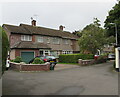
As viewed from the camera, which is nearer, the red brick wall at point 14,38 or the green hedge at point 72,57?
the green hedge at point 72,57

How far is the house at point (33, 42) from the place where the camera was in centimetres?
2300

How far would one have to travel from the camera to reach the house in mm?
23000

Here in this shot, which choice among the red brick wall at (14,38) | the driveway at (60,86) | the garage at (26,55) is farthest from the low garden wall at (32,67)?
the red brick wall at (14,38)

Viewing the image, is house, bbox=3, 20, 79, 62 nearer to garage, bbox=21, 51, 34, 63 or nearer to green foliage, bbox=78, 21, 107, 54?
garage, bbox=21, 51, 34, 63

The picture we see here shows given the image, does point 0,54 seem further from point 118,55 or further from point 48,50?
point 48,50

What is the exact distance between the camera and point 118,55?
1409 cm

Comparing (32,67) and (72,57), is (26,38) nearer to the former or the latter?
(72,57)

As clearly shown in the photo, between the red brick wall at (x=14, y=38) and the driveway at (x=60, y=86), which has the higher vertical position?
the red brick wall at (x=14, y=38)

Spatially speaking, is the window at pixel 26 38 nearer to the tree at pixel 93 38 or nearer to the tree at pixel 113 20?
the tree at pixel 93 38

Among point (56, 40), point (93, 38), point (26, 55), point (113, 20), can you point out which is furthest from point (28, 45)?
point (113, 20)

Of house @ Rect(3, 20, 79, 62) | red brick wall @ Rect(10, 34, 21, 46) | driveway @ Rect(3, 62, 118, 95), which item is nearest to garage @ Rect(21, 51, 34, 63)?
house @ Rect(3, 20, 79, 62)

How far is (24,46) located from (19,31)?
3.57 m

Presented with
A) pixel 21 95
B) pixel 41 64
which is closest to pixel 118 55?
pixel 41 64

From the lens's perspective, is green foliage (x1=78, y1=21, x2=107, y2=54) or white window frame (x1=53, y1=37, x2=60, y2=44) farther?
white window frame (x1=53, y1=37, x2=60, y2=44)
